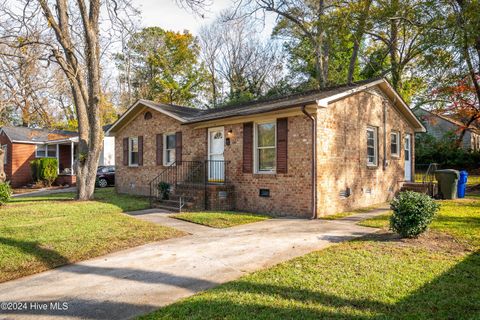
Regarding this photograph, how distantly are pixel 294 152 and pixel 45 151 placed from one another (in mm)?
23018

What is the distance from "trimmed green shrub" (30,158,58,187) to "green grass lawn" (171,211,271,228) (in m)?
17.2

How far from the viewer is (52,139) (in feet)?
82.5

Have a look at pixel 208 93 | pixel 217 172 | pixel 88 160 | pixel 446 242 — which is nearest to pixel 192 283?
pixel 446 242

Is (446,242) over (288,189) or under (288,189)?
under

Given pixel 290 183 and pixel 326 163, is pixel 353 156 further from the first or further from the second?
pixel 290 183

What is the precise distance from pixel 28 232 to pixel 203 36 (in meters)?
33.4

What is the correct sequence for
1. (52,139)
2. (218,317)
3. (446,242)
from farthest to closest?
(52,139)
(446,242)
(218,317)

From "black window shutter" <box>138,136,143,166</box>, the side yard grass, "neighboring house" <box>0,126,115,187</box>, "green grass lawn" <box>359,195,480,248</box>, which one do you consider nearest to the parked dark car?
"neighboring house" <box>0,126,115,187</box>

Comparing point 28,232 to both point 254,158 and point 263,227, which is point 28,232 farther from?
point 254,158

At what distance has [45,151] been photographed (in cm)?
2542

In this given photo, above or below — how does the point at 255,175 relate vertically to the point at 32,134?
below

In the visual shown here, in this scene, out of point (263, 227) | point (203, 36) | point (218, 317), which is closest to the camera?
point (218, 317)

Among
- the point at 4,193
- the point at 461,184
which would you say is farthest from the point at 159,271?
the point at 461,184

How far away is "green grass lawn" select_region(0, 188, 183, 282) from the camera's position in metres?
5.73
